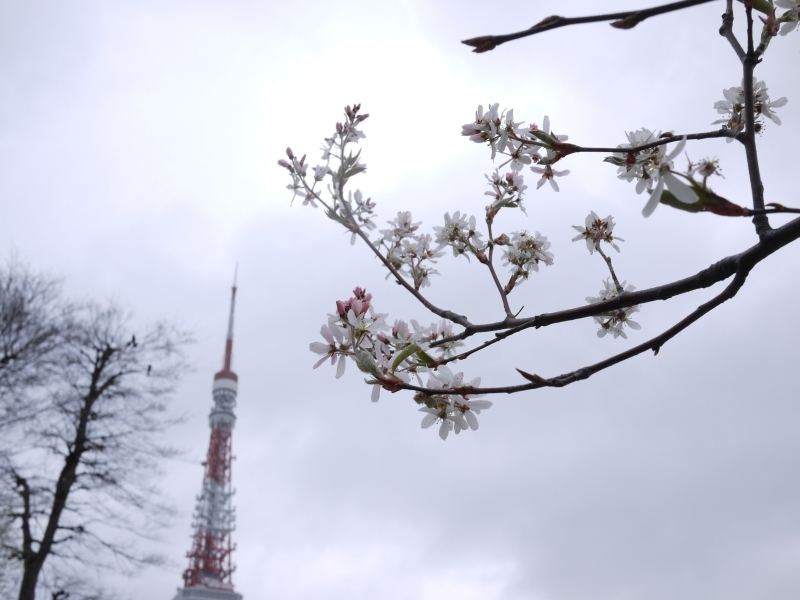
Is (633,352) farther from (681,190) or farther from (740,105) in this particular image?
(740,105)

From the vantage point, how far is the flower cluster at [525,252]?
83.6 inches

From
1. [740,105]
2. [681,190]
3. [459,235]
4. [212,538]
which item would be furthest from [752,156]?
[212,538]

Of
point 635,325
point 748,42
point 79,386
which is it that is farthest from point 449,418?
point 79,386

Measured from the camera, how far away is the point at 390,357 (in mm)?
1488

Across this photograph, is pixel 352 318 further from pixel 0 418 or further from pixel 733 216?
pixel 0 418

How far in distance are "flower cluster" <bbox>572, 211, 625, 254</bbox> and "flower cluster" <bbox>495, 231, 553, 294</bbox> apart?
0.84ft

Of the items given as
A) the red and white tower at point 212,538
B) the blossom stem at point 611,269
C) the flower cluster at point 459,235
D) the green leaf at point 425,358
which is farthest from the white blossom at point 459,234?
the red and white tower at point 212,538

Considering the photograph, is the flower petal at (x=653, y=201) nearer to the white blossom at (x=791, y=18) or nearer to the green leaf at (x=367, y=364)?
the green leaf at (x=367, y=364)

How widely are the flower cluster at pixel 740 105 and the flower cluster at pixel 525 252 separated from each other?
646 millimetres

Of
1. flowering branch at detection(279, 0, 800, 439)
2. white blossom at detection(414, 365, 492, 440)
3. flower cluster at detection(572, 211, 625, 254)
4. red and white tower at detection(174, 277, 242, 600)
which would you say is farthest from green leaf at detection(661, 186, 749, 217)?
red and white tower at detection(174, 277, 242, 600)

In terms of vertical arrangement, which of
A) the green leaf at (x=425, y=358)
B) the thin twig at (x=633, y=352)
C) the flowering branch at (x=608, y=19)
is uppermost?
the flowering branch at (x=608, y=19)

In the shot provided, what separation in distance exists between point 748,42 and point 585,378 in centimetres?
77

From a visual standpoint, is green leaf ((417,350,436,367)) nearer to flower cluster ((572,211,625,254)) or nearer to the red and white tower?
flower cluster ((572,211,625,254))

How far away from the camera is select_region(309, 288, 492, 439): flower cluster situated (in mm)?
1264
